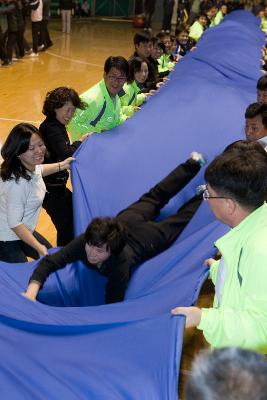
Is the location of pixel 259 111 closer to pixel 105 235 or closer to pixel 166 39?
pixel 105 235

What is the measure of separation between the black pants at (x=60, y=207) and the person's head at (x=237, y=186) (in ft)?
4.48

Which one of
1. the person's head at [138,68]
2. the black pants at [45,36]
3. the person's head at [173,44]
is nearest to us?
the person's head at [138,68]

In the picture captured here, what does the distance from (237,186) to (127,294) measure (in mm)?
828

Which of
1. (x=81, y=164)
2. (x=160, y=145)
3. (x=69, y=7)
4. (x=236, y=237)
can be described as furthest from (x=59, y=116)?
(x=69, y=7)

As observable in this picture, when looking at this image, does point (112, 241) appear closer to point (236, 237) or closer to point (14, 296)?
point (14, 296)

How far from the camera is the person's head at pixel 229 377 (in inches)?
24.4

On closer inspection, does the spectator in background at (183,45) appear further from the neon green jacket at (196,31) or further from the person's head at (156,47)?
the person's head at (156,47)

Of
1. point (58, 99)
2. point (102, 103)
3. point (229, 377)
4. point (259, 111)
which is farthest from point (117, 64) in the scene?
point (229, 377)

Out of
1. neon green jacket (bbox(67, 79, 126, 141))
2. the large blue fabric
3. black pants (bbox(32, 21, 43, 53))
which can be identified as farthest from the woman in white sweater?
black pants (bbox(32, 21, 43, 53))

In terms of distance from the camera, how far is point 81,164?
2.52 metres

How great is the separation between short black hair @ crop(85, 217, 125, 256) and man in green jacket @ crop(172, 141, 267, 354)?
60 cm

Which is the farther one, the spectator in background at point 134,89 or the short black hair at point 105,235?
the spectator in background at point 134,89

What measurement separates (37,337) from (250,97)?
9.72 ft

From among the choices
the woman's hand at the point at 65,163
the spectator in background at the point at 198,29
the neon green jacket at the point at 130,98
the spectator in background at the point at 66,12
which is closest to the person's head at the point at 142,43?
the neon green jacket at the point at 130,98
